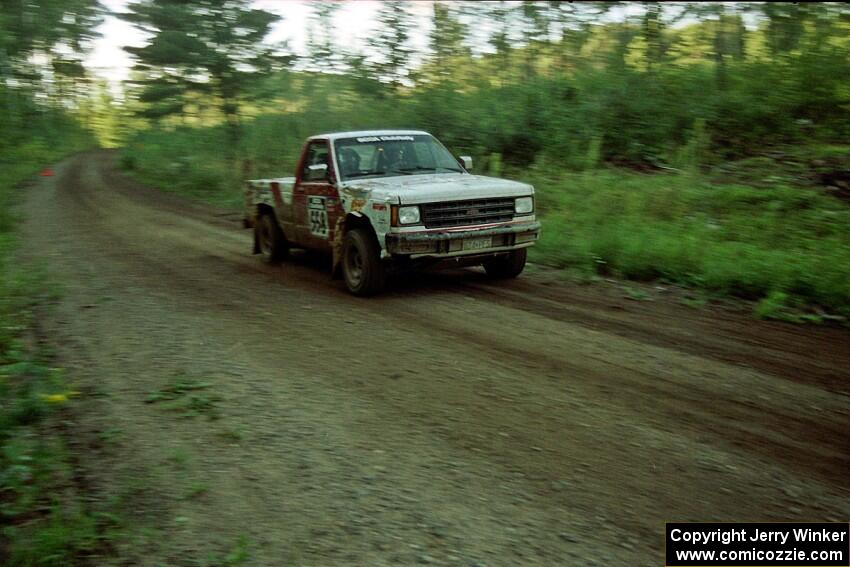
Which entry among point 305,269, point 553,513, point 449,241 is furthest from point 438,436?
point 305,269

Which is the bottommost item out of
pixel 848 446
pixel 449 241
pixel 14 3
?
pixel 848 446

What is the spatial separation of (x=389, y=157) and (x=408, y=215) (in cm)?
160

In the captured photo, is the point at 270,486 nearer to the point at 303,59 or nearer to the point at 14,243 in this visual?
the point at 14,243

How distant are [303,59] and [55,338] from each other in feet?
59.2

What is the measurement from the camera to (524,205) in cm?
829

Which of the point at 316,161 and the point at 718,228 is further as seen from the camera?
the point at 718,228

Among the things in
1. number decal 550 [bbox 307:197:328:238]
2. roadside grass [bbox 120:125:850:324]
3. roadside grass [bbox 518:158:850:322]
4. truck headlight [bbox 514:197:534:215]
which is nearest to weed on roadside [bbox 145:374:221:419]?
number decal 550 [bbox 307:197:328:238]

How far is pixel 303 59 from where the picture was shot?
23000mm

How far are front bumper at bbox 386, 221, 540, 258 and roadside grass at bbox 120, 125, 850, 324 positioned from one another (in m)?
1.20

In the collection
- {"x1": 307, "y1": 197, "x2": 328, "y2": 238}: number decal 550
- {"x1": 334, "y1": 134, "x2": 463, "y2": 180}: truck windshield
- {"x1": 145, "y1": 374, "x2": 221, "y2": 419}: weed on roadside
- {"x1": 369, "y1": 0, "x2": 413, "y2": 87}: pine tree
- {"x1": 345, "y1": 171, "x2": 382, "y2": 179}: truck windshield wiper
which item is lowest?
{"x1": 145, "y1": 374, "x2": 221, "y2": 419}: weed on roadside

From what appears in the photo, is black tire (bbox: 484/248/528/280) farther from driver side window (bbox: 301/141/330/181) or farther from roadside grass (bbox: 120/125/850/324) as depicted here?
driver side window (bbox: 301/141/330/181)

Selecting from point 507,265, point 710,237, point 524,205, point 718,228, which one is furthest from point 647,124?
point 524,205

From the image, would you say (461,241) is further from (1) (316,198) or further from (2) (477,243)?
(1) (316,198)

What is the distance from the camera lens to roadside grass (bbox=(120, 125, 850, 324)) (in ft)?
24.9
